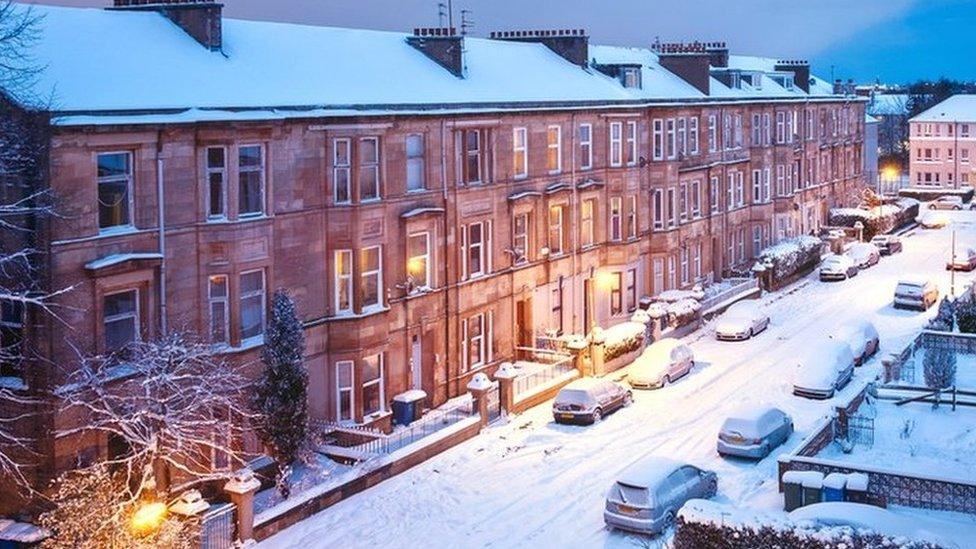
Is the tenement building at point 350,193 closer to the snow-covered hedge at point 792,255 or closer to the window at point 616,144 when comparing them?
the window at point 616,144

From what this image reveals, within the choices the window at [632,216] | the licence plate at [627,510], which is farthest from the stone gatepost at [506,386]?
the window at [632,216]

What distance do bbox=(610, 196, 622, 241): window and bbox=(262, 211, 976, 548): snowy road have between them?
5053 mm

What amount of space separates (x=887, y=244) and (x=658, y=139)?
24.5m

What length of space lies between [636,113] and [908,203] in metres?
42.6

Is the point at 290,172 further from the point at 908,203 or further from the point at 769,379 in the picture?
the point at 908,203

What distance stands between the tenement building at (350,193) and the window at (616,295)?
18 centimetres

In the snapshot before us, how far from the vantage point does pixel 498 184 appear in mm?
37594

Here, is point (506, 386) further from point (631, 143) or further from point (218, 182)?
point (631, 143)

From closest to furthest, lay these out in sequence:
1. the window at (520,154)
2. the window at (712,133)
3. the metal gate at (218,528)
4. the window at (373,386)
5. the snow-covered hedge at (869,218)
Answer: the metal gate at (218,528)
the window at (373,386)
the window at (520,154)
the window at (712,133)
the snow-covered hedge at (869,218)

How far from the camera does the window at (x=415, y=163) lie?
33.6 metres

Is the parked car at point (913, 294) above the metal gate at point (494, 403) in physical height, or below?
above

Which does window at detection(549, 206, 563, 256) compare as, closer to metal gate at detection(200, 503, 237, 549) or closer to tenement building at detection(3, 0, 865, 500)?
tenement building at detection(3, 0, 865, 500)

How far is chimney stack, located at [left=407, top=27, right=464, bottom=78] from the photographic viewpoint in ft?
126

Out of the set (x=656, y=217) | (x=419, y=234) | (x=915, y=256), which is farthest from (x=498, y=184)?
(x=915, y=256)
